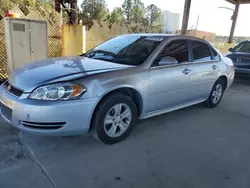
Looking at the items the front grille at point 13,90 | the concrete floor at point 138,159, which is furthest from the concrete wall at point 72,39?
the front grille at point 13,90

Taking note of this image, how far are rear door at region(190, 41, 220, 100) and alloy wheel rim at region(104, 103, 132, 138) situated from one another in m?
1.52

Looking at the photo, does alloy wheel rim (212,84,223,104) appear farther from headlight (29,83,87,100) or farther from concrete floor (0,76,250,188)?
headlight (29,83,87,100)

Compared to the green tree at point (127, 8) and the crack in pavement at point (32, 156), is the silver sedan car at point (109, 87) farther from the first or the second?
the green tree at point (127, 8)

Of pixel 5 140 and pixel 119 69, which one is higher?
pixel 119 69

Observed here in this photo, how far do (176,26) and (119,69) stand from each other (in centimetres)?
4417

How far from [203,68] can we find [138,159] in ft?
7.49

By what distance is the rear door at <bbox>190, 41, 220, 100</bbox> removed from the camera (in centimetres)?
423

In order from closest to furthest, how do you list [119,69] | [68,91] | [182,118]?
1. [68,91]
2. [119,69]
3. [182,118]

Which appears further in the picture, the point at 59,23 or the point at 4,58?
the point at 59,23

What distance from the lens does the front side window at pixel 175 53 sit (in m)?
3.64

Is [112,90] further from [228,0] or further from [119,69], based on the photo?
[228,0]

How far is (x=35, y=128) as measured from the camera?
2697mm

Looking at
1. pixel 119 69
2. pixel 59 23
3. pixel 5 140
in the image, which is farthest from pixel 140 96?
pixel 59 23

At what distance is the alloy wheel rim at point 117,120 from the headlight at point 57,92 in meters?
0.53
